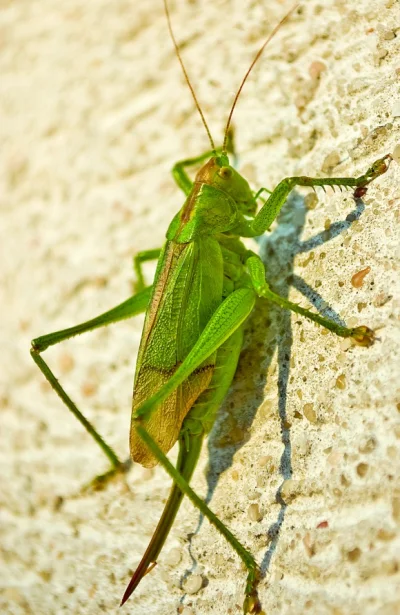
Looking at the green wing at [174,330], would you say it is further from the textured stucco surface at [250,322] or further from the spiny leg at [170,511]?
the textured stucco surface at [250,322]

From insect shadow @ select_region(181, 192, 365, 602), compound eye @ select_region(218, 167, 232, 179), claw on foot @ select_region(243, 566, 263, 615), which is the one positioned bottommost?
claw on foot @ select_region(243, 566, 263, 615)

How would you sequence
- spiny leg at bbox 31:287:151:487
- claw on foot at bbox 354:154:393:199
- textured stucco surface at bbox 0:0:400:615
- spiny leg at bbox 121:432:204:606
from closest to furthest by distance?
1. textured stucco surface at bbox 0:0:400:615
2. spiny leg at bbox 121:432:204:606
3. claw on foot at bbox 354:154:393:199
4. spiny leg at bbox 31:287:151:487

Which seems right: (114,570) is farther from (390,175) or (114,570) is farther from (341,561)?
(390,175)

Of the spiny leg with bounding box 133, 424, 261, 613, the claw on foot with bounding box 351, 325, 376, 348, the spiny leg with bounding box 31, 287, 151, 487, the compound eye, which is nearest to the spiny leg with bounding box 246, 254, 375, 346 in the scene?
the claw on foot with bounding box 351, 325, 376, 348

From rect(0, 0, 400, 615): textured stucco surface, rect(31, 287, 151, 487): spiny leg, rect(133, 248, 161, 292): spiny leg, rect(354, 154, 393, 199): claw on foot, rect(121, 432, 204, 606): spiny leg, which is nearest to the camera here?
rect(0, 0, 400, 615): textured stucco surface

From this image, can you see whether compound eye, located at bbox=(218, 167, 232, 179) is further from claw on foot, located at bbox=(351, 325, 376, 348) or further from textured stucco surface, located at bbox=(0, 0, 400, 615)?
claw on foot, located at bbox=(351, 325, 376, 348)

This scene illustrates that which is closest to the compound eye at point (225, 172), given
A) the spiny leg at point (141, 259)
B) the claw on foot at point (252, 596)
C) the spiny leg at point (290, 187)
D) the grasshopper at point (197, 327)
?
the grasshopper at point (197, 327)

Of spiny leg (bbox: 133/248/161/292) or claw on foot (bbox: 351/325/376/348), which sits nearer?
claw on foot (bbox: 351/325/376/348)

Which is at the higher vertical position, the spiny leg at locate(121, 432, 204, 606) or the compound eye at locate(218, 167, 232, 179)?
the compound eye at locate(218, 167, 232, 179)
